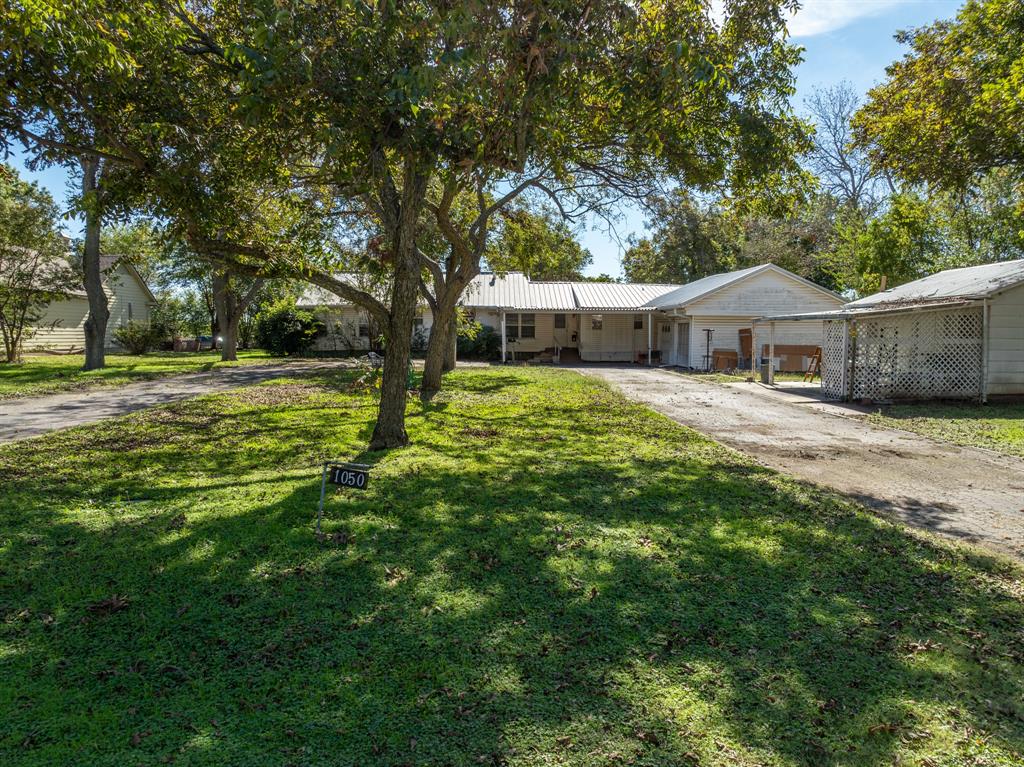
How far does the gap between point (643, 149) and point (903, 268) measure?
84.0 ft

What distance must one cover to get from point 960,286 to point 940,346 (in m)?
2.10

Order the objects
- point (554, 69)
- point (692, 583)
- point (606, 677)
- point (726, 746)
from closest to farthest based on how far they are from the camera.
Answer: point (726, 746)
point (606, 677)
point (692, 583)
point (554, 69)

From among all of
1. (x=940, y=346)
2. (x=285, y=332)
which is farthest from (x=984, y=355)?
(x=285, y=332)

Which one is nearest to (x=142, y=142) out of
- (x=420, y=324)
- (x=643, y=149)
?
(x=643, y=149)

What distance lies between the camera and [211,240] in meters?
7.71

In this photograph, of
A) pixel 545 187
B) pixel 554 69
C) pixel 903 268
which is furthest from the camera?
pixel 903 268

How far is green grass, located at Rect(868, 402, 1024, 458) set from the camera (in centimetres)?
960

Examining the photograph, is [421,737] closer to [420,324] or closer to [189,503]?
[189,503]

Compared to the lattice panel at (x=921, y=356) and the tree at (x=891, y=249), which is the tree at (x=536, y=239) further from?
the tree at (x=891, y=249)

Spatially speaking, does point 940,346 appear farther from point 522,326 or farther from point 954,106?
point 522,326

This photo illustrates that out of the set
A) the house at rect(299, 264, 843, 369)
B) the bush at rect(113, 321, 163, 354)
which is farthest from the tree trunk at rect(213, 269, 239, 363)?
the bush at rect(113, 321, 163, 354)

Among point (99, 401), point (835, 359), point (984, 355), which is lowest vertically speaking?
point (99, 401)

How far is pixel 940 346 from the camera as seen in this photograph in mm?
14797

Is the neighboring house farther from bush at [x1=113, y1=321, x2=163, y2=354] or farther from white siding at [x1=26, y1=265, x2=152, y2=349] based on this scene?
bush at [x1=113, y1=321, x2=163, y2=354]
